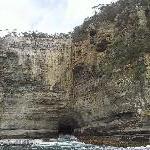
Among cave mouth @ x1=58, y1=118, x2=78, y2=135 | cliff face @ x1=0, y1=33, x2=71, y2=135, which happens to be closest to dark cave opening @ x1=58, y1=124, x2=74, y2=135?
cave mouth @ x1=58, y1=118, x2=78, y2=135

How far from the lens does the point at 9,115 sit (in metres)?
39.9

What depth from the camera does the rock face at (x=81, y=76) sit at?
3159 cm

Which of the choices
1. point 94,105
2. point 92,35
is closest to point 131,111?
point 94,105

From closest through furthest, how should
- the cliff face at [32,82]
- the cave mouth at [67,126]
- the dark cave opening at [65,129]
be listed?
the cliff face at [32,82] < the cave mouth at [67,126] < the dark cave opening at [65,129]

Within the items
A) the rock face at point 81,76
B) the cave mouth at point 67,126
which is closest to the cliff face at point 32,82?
the rock face at point 81,76

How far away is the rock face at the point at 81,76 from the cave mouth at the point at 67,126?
10cm

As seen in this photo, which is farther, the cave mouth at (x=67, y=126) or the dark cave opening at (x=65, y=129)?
the dark cave opening at (x=65, y=129)

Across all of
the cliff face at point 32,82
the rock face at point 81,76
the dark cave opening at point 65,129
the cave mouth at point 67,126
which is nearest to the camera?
the rock face at point 81,76

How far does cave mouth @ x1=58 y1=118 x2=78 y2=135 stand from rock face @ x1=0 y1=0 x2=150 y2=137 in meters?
0.10

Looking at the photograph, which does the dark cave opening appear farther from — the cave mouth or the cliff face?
the cliff face

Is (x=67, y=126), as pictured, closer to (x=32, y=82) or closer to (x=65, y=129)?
(x=65, y=129)

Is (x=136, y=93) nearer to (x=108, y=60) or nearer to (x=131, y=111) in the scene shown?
(x=131, y=111)

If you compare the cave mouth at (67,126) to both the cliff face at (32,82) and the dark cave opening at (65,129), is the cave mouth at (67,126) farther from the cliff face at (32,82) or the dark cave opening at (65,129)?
the cliff face at (32,82)

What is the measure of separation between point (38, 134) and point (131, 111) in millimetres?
12827
